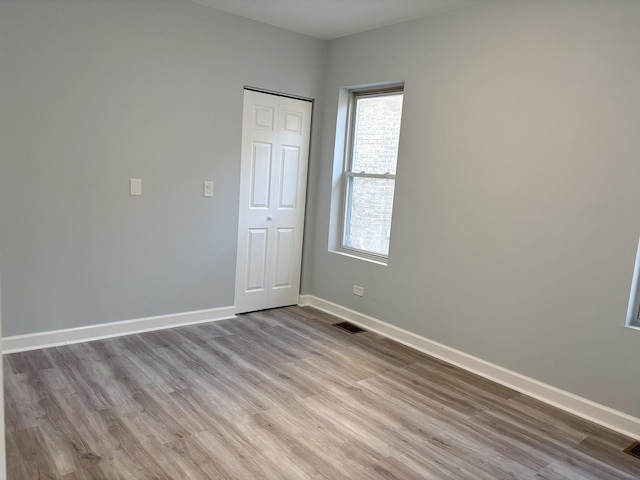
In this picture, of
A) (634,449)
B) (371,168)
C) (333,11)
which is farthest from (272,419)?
(333,11)

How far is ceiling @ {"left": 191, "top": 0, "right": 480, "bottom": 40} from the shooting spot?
11.4ft

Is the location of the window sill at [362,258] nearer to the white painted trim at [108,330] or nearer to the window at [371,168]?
the window at [371,168]

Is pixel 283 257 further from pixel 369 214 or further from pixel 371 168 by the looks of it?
pixel 371 168

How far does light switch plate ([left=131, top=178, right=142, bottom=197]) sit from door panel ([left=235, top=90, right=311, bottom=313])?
0.90 m

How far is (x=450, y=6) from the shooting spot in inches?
135

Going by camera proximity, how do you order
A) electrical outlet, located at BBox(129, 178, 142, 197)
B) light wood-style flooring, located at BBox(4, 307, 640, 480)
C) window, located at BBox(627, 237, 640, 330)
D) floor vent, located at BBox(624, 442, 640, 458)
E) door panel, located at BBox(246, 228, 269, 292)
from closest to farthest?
light wood-style flooring, located at BBox(4, 307, 640, 480) < floor vent, located at BBox(624, 442, 640, 458) < window, located at BBox(627, 237, 640, 330) < electrical outlet, located at BBox(129, 178, 142, 197) < door panel, located at BBox(246, 228, 269, 292)

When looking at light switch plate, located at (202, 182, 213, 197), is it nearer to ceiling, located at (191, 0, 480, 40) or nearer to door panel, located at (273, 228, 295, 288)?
door panel, located at (273, 228, 295, 288)

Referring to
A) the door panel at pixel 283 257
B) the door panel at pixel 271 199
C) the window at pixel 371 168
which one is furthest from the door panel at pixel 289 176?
the window at pixel 371 168

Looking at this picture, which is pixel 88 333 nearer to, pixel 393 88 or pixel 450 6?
pixel 393 88

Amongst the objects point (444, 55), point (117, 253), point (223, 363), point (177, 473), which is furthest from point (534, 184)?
point (117, 253)

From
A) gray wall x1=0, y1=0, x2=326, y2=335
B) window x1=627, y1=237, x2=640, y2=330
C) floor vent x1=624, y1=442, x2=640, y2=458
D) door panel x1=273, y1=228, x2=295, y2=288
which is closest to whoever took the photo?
floor vent x1=624, y1=442, x2=640, y2=458

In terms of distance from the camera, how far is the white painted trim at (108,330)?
3.28 metres

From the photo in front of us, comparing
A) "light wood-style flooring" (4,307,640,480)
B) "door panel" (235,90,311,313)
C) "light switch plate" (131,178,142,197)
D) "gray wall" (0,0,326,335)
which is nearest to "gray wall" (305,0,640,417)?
"light wood-style flooring" (4,307,640,480)

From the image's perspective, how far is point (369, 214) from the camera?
4.38 m
